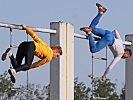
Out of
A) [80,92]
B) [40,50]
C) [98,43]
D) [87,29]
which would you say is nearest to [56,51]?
[40,50]

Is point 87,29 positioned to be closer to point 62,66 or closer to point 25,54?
point 62,66

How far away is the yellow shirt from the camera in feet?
31.1

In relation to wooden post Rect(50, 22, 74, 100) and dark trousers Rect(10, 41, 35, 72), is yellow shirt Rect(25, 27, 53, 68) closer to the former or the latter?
dark trousers Rect(10, 41, 35, 72)

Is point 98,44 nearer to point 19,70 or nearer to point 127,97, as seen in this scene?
point 19,70

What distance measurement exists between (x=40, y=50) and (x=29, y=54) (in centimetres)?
26

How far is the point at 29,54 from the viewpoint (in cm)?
938

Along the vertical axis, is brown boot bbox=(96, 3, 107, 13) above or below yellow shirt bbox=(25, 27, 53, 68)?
above

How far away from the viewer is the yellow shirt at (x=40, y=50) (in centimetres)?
949

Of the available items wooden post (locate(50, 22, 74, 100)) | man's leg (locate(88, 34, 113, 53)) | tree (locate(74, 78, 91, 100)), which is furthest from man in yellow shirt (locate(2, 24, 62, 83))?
tree (locate(74, 78, 91, 100))

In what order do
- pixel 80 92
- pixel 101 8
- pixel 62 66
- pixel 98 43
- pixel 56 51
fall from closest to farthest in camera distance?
pixel 56 51 < pixel 101 8 < pixel 98 43 < pixel 62 66 < pixel 80 92

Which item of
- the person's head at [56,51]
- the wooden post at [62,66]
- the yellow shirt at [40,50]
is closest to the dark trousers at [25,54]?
the yellow shirt at [40,50]

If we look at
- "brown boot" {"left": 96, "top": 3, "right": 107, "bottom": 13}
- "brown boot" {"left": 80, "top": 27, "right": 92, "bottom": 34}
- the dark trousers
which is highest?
"brown boot" {"left": 96, "top": 3, "right": 107, "bottom": 13}

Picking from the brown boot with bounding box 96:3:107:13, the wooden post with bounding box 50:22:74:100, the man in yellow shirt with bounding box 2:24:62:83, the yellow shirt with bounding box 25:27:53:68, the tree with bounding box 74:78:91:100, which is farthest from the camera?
the tree with bounding box 74:78:91:100

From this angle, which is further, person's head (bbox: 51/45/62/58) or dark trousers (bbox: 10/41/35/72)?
person's head (bbox: 51/45/62/58)
